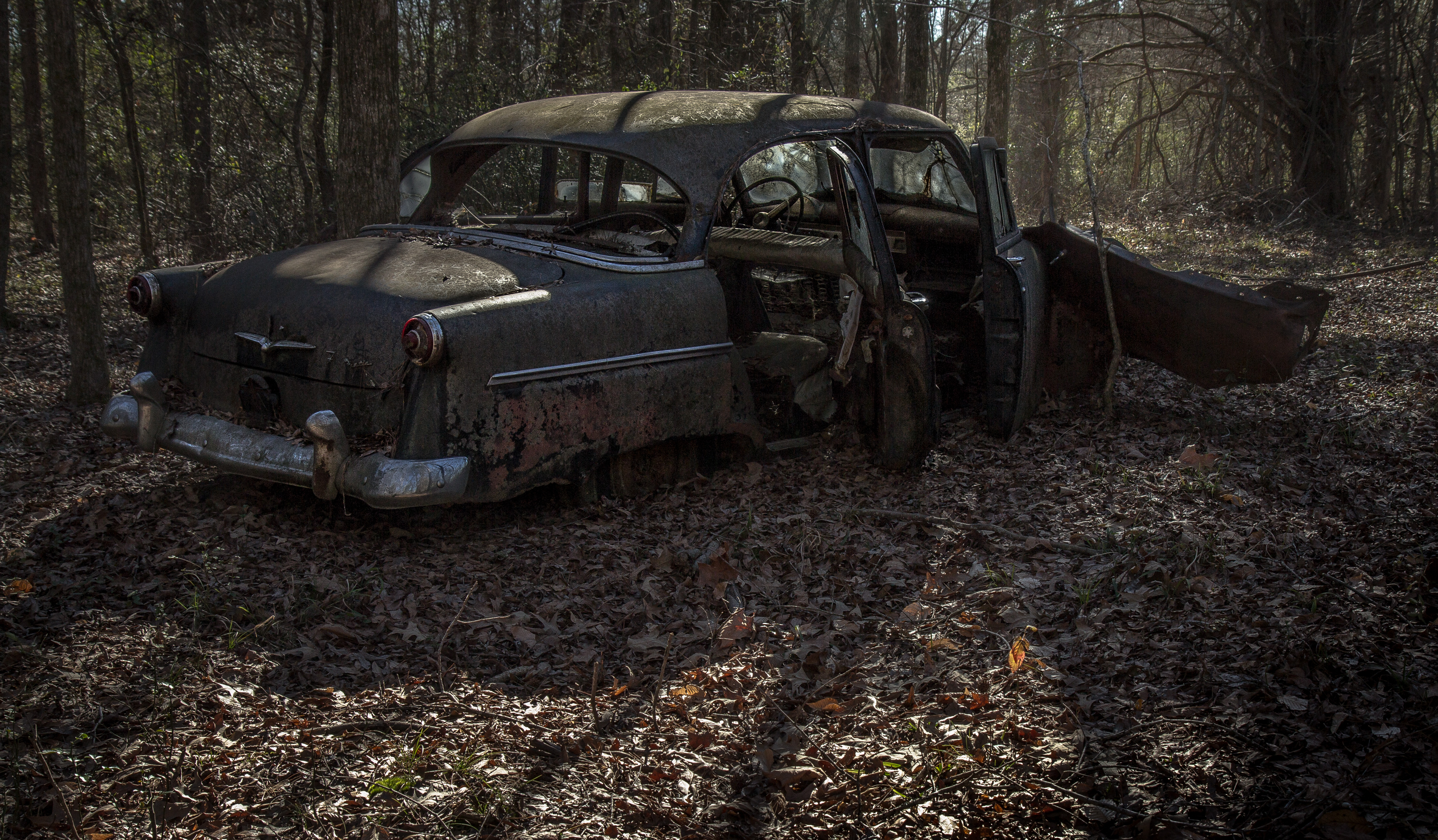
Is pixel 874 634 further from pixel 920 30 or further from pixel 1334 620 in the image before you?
pixel 920 30

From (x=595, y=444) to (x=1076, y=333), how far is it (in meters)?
3.27

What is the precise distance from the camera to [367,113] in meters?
6.67

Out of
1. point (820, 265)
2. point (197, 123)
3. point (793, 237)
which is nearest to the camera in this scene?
point (820, 265)

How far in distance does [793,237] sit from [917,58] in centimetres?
742

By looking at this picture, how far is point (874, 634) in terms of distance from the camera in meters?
3.54

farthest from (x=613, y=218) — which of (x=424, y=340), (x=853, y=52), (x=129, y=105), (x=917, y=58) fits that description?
(x=853, y=52)

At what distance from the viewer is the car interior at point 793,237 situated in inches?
196

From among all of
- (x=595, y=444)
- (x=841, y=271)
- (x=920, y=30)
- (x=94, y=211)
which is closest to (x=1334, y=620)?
(x=841, y=271)

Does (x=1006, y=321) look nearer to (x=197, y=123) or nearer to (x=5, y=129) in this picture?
(x=5, y=129)

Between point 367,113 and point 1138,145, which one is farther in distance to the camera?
point 1138,145

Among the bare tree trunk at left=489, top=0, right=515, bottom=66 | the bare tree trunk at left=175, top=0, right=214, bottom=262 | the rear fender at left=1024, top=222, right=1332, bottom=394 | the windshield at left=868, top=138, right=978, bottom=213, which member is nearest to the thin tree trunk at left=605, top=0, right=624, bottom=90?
the bare tree trunk at left=489, top=0, right=515, bottom=66

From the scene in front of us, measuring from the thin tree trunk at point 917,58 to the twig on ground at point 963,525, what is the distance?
7769mm

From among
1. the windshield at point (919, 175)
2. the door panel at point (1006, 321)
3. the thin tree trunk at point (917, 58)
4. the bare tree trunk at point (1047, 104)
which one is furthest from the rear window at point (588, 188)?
the bare tree trunk at point (1047, 104)

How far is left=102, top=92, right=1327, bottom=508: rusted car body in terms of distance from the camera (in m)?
3.89
